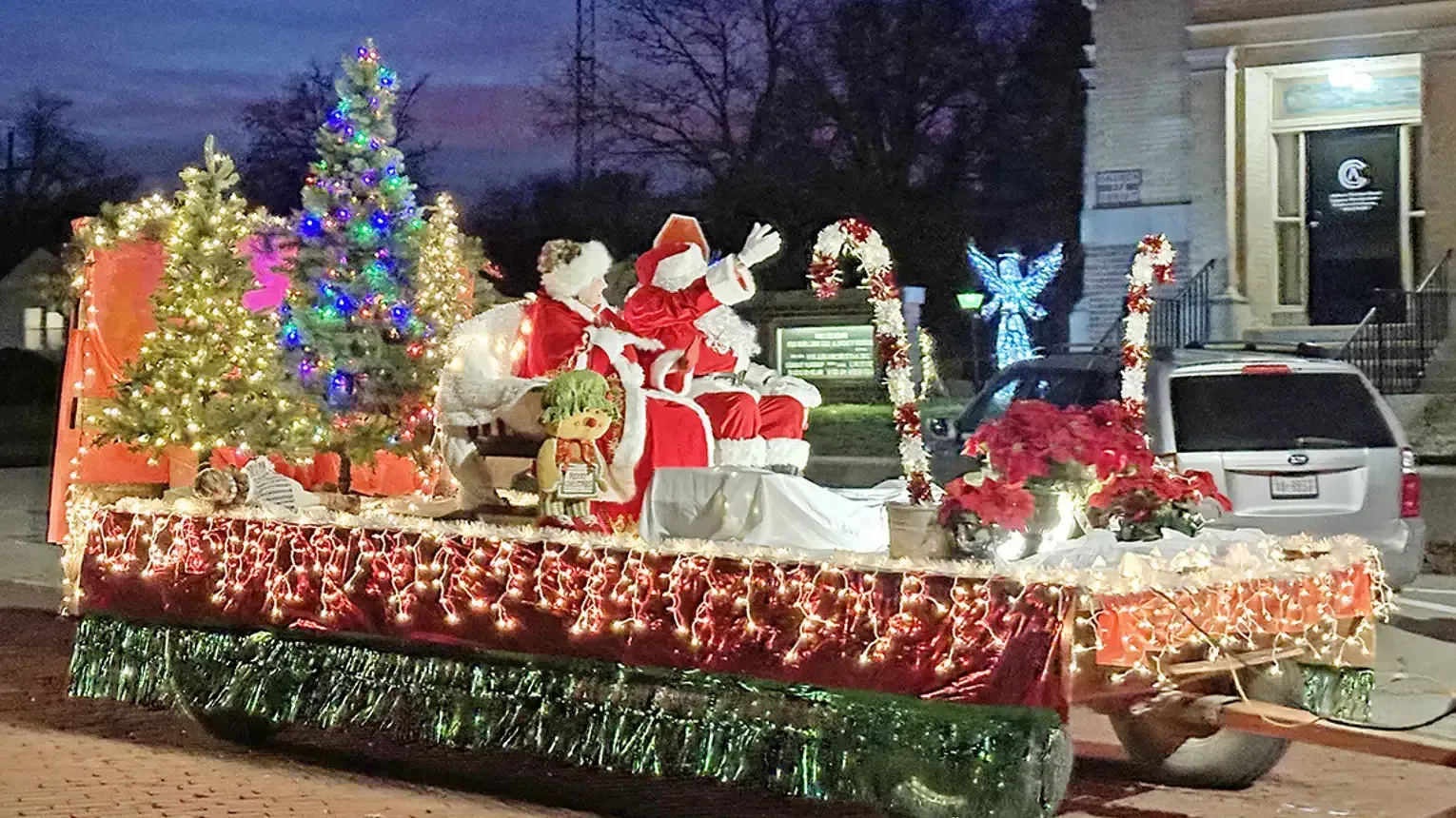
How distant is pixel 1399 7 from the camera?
19906 millimetres

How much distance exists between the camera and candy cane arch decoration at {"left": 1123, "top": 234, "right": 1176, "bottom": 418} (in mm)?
7313

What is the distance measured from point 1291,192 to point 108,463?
13.6 m

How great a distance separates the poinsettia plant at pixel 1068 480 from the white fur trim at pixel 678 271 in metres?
2.14

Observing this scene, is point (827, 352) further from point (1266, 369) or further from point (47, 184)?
point (47, 184)

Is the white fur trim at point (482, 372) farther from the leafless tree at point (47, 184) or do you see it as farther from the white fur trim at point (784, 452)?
the leafless tree at point (47, 184)

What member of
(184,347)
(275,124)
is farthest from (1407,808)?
(275,124)

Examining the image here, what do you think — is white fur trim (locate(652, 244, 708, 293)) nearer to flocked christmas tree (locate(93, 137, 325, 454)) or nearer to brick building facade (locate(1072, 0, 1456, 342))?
flocked christmas tree (locate(93, 137, 325, 454))

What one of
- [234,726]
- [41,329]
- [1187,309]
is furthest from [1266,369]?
[41,329]

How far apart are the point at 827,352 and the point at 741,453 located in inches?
711

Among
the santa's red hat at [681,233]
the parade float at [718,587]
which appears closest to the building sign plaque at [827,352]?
the parade float at [718,587]

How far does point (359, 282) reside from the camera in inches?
600

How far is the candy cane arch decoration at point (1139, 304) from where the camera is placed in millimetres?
7313

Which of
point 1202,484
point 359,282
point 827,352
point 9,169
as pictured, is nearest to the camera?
point 1202,484

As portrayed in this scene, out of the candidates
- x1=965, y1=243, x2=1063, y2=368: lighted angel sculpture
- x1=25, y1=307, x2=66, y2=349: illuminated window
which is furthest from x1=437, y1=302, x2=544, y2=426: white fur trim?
x1=25, y1=307, x2=66, y2=349: illuminated window
